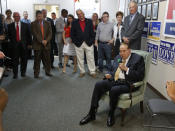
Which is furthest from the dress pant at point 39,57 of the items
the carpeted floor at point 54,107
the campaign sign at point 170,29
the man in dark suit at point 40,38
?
the campaign sign at point 170,29

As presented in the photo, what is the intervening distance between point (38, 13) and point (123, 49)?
240 centimetres

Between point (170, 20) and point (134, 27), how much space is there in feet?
2.36

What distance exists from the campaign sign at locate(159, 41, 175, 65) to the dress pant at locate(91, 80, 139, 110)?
91 centimetres

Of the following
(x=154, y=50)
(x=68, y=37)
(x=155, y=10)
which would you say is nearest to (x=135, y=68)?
(x=154, y=50)

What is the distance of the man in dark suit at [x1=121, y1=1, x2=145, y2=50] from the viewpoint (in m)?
3.43

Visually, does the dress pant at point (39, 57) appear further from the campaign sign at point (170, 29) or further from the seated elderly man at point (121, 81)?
the campaign sign at point (170, 29)

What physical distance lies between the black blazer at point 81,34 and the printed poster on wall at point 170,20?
165 cm

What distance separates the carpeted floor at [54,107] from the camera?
7.79 ft

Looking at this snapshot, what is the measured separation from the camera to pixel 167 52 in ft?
9.81

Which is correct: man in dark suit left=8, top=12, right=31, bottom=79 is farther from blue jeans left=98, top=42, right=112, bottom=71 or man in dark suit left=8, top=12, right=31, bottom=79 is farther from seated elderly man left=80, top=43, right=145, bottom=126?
seated elderly man left=80, top=43, right=145, bottom=126

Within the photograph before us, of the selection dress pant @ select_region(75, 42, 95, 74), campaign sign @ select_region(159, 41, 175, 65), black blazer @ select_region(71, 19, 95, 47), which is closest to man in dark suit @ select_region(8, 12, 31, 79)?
black blazer @ select_region(71, 19, 95, 47)

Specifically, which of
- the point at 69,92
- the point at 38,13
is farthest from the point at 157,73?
the point at 38,13

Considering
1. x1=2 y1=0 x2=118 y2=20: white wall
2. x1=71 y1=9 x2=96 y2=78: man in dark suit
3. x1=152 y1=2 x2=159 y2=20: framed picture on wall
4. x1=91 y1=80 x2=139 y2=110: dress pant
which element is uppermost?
x1=2 y1=0 x2=118 y2=20: white wall

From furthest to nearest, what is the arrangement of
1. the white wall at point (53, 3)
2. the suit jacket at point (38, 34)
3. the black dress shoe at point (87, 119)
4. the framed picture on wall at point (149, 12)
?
the white wall at point (53, 3), the suit jacket at point (38, 34), the framed picture on wall at point (149, 12), the black dress shoe at point (87, 119)
